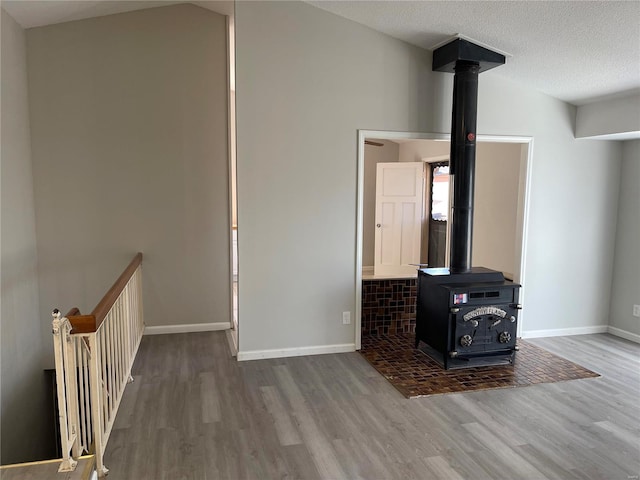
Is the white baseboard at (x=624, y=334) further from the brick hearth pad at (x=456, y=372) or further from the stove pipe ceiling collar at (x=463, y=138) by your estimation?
the stove pipe ceiling collar at (x=463, y=138)

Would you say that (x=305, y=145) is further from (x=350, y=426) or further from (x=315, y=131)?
(x=350, y=426)

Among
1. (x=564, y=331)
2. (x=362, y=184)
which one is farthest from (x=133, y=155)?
(x=564, y=331)

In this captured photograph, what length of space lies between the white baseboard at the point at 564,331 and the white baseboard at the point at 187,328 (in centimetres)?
314

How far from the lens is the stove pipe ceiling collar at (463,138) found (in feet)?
12.7

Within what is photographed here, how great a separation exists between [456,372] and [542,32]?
266 cm

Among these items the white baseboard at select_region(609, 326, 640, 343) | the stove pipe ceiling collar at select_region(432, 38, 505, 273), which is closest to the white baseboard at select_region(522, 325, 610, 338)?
the white baseboard at select_region(609, 326, 640, 343)

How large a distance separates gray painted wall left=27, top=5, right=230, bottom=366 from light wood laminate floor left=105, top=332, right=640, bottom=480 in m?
1.19

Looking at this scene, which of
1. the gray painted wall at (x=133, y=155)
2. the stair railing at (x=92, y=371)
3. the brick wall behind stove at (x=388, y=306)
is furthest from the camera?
the brick wall behind stove at (x=388, y=306)

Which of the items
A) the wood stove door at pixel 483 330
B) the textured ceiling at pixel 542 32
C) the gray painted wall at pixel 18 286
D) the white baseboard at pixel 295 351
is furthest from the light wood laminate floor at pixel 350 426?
the textured ceiling at pixel 542 32

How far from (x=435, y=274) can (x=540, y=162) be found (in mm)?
1694

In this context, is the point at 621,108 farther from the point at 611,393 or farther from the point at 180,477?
the point at 180,477

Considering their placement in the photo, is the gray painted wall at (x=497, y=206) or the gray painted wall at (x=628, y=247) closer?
the gray painted wall at (x=628, y=247)

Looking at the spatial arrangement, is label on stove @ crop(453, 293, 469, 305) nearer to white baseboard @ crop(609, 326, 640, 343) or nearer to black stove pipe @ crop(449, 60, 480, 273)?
black stove pipe @ crop(449, 60, 480, 273)

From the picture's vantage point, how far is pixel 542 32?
3.41 metres
